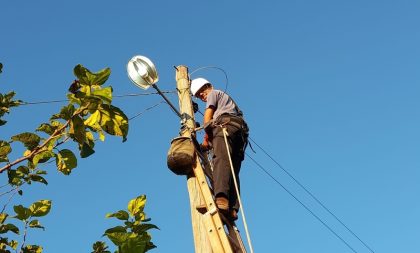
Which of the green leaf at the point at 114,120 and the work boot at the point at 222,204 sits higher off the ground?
the work boot at the point at 222,204

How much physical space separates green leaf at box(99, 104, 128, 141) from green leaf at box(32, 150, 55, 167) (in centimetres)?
42

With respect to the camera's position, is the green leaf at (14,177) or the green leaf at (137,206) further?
the green leaf at (137,206)

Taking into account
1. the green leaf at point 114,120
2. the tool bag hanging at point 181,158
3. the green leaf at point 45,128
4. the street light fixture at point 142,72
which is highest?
the street light fixture at point 142,72

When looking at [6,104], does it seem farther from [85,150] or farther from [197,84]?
[197,84]

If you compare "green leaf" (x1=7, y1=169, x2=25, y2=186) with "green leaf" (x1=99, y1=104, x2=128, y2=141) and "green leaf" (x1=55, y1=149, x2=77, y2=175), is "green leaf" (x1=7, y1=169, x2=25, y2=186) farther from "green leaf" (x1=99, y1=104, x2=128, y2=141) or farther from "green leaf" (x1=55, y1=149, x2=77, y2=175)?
"green leaf" (x1=99, y1=104, x2=128, y2=141)

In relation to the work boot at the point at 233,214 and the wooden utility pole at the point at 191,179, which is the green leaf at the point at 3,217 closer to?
the wooden utility pole at the point at 191,179

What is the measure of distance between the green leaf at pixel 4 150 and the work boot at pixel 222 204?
59.7 inches

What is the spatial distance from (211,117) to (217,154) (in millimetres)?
615

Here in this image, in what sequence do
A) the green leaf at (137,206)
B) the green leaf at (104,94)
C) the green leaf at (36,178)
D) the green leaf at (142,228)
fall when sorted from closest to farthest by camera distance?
the green leaf at (104,94), the green leaf at (36,178), the green leaf at (142,228), the green leaf at (137,206)

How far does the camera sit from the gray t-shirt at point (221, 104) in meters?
4.73

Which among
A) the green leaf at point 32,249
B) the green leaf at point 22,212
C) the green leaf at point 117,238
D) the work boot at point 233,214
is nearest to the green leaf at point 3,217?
the green leaf at point 22,212

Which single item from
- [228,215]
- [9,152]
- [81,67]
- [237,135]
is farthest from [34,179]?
[237,135]

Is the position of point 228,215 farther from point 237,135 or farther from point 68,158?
point 68,158

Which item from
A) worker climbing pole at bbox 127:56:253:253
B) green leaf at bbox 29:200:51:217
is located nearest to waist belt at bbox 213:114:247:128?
worker climbing pole at bbox 127:56:253:253
